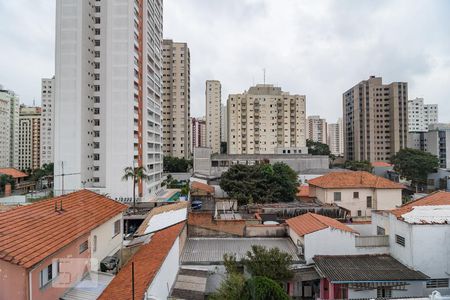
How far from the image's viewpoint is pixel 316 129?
123938 mm

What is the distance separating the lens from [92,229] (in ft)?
36.1

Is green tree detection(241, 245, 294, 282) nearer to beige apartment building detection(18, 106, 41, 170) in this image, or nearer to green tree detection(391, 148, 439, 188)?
green tree detection(391, 148, 439, 188)

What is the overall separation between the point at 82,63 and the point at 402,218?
35.3 meters

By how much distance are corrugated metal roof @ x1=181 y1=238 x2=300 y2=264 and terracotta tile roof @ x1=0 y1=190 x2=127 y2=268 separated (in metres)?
3.88

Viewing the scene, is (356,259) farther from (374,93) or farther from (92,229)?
(374,93)

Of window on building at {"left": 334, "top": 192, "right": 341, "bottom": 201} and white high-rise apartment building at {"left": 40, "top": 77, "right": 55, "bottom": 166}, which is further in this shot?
white high-rise apartment building at {"left": 40, "top": 77, "right": 55, "bottom": 166}

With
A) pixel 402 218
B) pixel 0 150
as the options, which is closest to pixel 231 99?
pixel 0 150

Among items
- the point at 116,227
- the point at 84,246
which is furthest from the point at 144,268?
the point at 116,227

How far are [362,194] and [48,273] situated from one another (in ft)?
80.9

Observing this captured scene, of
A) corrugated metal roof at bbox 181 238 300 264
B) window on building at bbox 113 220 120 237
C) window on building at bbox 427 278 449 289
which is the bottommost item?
window on building at bbox 427 278 449 289

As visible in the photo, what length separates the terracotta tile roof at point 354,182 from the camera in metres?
26.6

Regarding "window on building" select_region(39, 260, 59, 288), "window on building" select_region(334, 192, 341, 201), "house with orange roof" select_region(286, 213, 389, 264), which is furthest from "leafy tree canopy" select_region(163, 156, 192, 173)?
"window on building" select_region(39, 260, 59, 288)

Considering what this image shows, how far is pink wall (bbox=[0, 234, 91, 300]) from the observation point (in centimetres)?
718

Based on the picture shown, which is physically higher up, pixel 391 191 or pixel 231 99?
pixel 231 99
